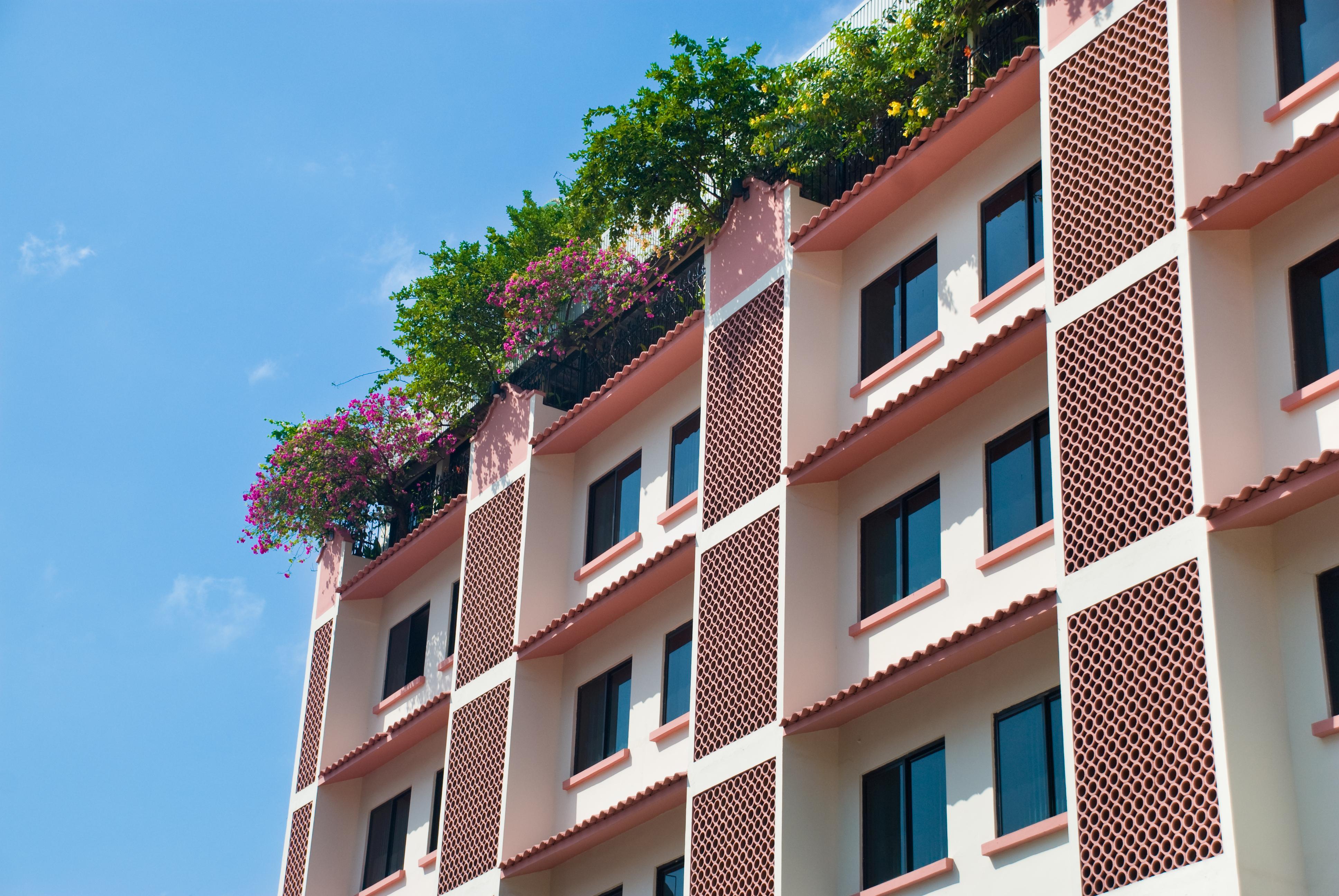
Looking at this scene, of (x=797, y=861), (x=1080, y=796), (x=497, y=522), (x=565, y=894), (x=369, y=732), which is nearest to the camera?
(x=1080, y=796)

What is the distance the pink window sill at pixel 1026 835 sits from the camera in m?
16.5

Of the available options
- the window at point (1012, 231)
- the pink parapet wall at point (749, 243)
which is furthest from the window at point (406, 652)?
the window at point (1012, 231)

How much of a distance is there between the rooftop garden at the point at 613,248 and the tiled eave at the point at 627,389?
109 centimetres

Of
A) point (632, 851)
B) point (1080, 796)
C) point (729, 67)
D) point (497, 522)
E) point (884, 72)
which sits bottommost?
point (1080, 796)

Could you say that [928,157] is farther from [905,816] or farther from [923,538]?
[905,816]

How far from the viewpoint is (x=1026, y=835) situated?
16.8m

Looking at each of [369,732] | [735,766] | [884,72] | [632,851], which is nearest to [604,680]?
[632,851]

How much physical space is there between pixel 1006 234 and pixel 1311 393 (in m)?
5.31

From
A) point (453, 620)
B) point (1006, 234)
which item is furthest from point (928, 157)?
point (453, 620)

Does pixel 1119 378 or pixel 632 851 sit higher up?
pixel 1119 378

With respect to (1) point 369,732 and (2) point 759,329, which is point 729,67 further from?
(1) point 369,732

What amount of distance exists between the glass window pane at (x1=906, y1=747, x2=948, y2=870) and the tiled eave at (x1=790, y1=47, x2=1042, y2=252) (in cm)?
696

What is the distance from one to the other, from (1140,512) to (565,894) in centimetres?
1137

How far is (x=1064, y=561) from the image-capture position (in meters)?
16.7
